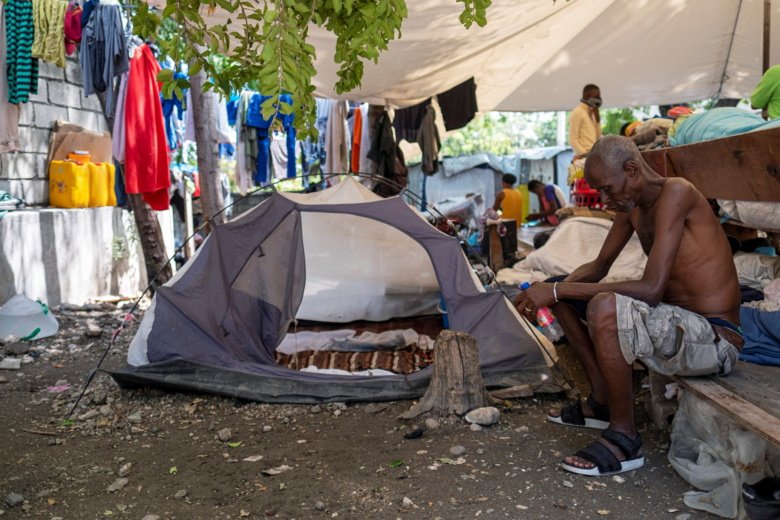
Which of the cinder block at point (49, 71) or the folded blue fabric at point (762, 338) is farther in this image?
the cinder block at point (49, 71)

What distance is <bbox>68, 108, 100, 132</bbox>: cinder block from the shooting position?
848 cm

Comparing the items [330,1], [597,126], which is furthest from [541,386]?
[597,126]

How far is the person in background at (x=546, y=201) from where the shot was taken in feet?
38.0


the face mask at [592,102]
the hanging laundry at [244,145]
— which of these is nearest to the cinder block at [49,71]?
the hanging laundry at [244,145]

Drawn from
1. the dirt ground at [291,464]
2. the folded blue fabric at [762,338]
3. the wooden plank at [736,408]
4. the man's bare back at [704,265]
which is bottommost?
the dirt ground at [291,464]

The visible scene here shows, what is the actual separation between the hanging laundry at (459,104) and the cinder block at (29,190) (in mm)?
4522

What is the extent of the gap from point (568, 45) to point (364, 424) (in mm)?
5738

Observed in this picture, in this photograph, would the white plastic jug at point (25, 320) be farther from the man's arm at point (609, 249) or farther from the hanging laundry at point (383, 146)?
the man's arm at point (609, 249)

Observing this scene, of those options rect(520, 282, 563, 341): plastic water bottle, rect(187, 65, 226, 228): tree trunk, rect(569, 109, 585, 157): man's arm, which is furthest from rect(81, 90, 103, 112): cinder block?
rect(520, 282, 563, 341): plastic water bottle

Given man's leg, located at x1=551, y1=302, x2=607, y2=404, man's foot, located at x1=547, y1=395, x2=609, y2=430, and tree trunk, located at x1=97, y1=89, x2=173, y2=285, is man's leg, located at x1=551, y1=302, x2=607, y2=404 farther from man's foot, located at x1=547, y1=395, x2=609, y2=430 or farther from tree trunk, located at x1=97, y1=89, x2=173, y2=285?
tree trunk, located at x1=97, y1=89, x2=173, y2=285

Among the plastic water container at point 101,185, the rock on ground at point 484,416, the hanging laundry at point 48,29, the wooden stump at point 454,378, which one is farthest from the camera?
the plastic water container at point 101,185

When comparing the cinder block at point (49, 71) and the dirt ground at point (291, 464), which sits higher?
the cinder block at point (49, 71)

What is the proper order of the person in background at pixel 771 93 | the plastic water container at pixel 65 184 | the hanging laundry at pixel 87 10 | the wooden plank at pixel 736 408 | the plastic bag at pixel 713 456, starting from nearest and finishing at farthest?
the wooden plank at pixel 736 408, the plastic bag at pixel 713 456, the person in background at pixel 771 93, the hanging laundry at pixel 87 10, the plastic water container at pixel 65 184

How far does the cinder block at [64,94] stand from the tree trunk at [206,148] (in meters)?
1.88
